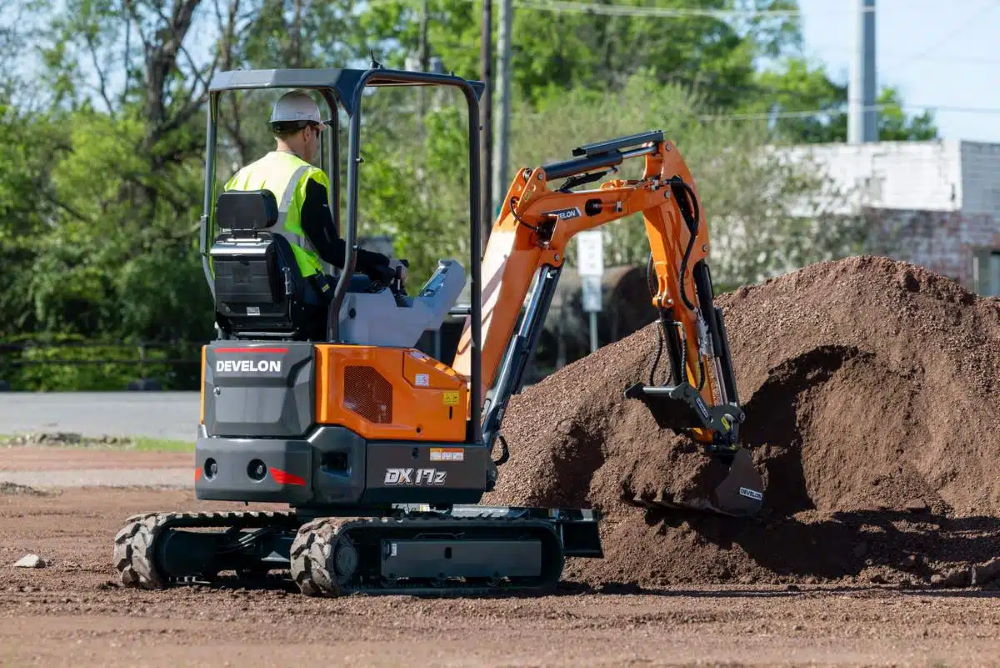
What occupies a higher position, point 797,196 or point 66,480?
point 797,196

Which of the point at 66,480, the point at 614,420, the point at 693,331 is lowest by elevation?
the point at 66,480

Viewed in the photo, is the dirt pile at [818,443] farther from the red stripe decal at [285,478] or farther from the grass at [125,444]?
the grass at [125,444]

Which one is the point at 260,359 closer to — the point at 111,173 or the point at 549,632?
the point at 549,632

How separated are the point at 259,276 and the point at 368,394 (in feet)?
3.01

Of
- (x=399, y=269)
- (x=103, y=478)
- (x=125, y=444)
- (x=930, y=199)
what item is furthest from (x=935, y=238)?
(x=399, y=269)

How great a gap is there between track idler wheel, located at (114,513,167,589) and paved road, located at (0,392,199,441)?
540 inches

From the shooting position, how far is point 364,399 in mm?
9125

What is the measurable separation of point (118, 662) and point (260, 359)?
8.02 feet

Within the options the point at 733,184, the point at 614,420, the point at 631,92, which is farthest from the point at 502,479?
the point at 631,92

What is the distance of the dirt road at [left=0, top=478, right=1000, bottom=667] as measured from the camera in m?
7.27

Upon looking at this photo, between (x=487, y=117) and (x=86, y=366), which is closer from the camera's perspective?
(x=487, y=117)

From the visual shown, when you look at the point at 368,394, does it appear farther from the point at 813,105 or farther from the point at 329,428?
the point at 813,105

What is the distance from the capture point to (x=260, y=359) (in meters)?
9.05

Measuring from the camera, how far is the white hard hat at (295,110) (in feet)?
29.7
